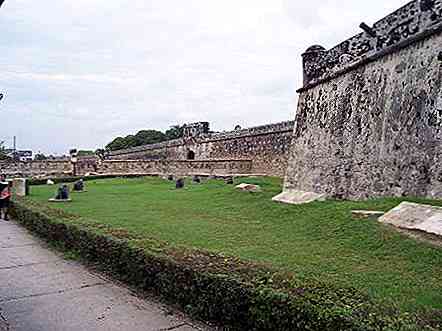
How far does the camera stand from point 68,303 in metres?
4.49

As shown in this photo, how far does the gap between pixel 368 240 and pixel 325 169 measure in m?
5.29

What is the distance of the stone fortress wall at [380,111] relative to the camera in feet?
21.2

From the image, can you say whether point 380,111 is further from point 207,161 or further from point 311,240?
point 207,161

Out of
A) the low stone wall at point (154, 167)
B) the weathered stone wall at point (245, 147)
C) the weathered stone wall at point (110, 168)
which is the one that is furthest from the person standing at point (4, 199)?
the low stone wall at point (154, 167)

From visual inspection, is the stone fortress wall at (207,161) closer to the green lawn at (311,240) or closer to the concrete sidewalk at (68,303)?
the green lawn at (311,240)

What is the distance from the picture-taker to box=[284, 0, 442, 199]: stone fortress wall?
6.47 meters

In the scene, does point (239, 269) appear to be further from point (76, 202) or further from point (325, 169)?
point (76, 202)

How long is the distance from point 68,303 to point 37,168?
23.7 meters

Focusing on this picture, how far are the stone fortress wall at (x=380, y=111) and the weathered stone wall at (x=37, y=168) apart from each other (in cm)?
1849

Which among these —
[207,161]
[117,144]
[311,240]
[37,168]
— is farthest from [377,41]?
[117,144]

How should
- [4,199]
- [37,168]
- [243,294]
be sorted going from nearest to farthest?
[243,294] → [4,199] → [37,168]

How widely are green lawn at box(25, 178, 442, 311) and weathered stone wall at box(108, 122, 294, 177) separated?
11078 mm

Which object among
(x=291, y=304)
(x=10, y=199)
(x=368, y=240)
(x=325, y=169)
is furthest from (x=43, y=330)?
(x=10, y=199)

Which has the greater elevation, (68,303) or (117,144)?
(117,144)
